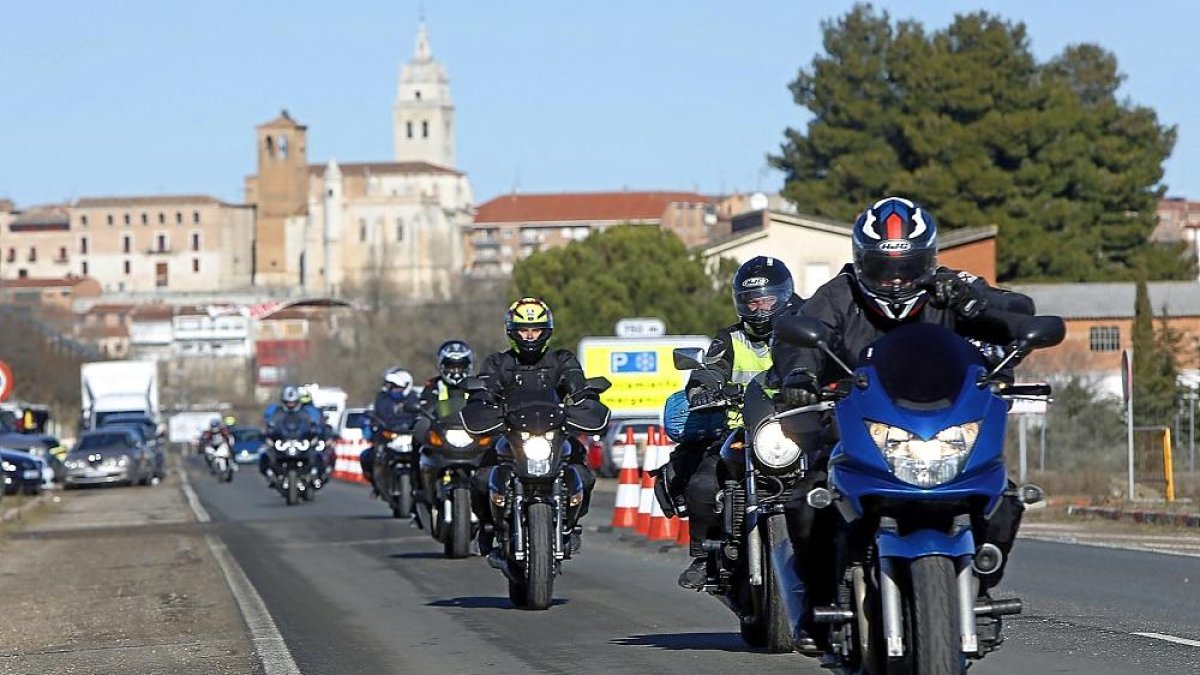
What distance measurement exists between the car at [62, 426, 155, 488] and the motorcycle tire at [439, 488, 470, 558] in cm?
3147

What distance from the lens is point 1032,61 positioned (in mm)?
85812

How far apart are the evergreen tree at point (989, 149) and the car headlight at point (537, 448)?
67.7 meters

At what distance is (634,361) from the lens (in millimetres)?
48781

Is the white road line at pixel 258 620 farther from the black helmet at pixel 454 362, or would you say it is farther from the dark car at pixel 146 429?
the dark car at pixel 146 429

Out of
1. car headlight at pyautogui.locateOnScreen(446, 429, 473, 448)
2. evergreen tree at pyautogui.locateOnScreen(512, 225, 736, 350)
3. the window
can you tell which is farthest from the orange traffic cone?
the window

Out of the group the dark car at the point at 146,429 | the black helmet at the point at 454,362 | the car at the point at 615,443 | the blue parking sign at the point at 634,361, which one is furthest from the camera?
the dark car at the point at 146,429

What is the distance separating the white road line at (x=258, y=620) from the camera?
1151cm

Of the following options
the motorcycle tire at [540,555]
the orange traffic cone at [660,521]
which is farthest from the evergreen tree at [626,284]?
the motorcycle tire at [540,555]

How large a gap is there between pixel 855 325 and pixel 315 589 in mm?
9225

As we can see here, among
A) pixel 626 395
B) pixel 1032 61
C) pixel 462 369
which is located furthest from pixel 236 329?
pixel 462 369

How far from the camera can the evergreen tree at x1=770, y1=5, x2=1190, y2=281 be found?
81.1m

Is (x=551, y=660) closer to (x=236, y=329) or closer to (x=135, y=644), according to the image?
(x=135, y=644)

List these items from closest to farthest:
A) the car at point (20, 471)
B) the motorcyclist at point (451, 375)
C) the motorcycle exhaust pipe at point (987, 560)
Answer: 1. the motorcycle exhaust pipe at point (987, 560)
2. the motorcyclist at point (451, 375)
3. the car at point (20, 471)

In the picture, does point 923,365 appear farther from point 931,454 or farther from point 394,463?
point 394,463
